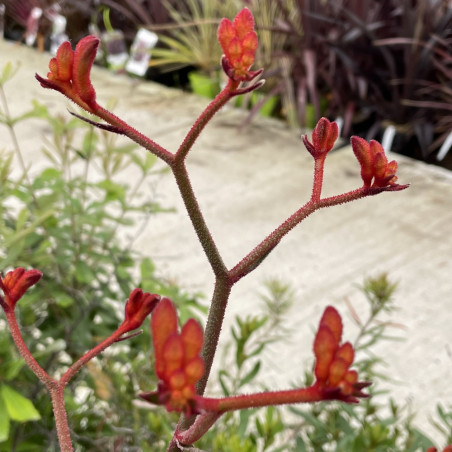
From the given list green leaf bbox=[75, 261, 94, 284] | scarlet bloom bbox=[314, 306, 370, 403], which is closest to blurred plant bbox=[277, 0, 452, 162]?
green leaf bbox=[75, 261, 94, 284]

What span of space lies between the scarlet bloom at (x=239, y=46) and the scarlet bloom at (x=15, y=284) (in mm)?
123

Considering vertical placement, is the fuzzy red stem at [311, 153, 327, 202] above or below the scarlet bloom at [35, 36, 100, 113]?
below

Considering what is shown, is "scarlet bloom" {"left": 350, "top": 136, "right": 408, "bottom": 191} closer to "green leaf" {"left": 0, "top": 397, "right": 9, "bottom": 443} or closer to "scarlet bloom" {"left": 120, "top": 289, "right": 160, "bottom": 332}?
"scarlet bloom" {"left": 120, "top": 289, "right": 160, "bottom": 332}

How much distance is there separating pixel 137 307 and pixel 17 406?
38cm

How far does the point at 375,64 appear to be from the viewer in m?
3.83

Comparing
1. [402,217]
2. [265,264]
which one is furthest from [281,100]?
[265,264]

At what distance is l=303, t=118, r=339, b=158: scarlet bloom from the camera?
0.31 m

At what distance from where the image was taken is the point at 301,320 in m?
2.15

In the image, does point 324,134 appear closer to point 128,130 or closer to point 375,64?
point 128,130

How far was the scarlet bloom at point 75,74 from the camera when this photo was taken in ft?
0.86

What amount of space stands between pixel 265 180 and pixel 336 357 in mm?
2852

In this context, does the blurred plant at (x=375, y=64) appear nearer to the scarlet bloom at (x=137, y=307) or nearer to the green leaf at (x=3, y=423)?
the green leaf at (x=3, y=423)

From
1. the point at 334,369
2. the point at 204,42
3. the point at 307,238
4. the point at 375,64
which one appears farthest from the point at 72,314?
the point at 204,42

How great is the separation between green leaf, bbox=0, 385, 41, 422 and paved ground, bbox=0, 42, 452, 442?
107cm
